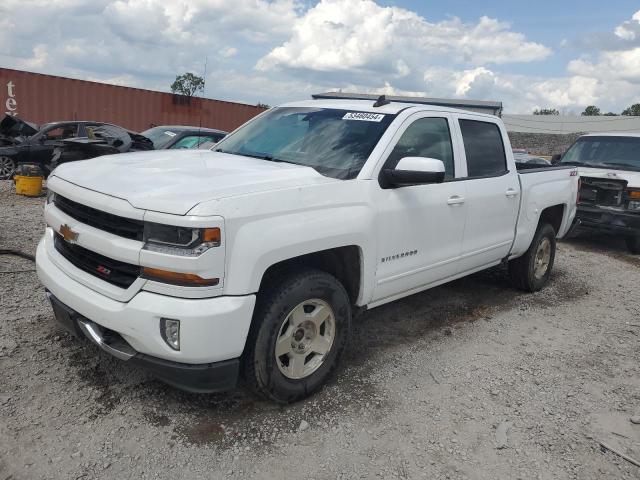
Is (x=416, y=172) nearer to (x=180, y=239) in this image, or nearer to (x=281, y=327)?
(x=281, y=327)

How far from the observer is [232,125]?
22.8 m

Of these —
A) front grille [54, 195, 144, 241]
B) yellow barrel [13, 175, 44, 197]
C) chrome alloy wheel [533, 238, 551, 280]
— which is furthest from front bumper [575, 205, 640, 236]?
yellow barrel [13, 175, 44, 197]

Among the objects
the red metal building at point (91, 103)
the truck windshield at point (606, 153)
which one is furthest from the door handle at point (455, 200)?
the red metal building at point (91, 103)

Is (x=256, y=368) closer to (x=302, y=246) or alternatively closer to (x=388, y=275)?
(x=302, y=246)

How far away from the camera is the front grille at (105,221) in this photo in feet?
8.63

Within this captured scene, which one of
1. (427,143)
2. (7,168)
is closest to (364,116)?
(427,143)

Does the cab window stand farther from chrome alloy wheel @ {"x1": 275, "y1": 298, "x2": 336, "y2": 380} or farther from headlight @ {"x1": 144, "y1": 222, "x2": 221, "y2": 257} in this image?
headlight @ {"x1": 144, "y1": 222, "x2": 221, "y2": 257}

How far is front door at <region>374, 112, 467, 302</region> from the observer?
139 inches

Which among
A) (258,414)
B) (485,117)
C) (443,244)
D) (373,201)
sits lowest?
(258,414)

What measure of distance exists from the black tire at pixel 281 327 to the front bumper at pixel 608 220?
22.3 feet

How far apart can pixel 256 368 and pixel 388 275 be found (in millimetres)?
1179

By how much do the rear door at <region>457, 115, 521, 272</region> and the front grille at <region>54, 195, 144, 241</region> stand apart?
105 inches

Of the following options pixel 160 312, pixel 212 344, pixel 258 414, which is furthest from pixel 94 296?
pixel 258 414

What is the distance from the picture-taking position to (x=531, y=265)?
5.64 meters
